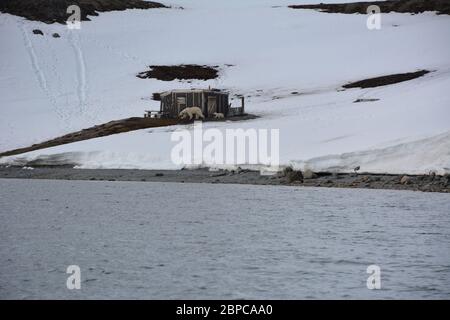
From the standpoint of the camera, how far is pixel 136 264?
14.4 metres

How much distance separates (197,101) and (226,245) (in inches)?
1562

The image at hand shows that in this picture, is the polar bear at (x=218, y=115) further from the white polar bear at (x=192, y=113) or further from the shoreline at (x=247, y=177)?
the shoreline at (x=247, y=177)

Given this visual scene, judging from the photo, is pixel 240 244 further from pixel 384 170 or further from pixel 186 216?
pixel 384 170

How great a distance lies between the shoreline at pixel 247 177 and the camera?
30.8 meters

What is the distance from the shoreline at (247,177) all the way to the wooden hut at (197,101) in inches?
666

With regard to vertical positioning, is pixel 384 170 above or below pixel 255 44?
below

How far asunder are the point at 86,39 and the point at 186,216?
220ft

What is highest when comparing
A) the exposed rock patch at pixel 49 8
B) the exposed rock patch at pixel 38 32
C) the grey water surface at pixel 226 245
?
the exposed rock patch at pixel 49 8

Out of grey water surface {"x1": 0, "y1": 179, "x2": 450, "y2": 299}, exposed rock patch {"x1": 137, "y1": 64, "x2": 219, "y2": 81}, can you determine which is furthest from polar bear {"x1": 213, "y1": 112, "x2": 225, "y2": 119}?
grey water surface {"x1": 0, "y1": 179, "x2": 450, "y2": 299}

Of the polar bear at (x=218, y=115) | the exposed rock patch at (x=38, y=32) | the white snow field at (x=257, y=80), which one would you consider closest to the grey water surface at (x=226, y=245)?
the white snow field at (x=257, y=80)

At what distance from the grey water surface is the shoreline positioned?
Answer: 5.74 feet

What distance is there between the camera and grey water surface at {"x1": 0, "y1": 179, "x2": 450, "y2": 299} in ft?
41.0

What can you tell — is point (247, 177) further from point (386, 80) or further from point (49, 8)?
point (49, 8)

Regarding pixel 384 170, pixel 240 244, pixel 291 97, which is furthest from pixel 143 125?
pixel 240 244
